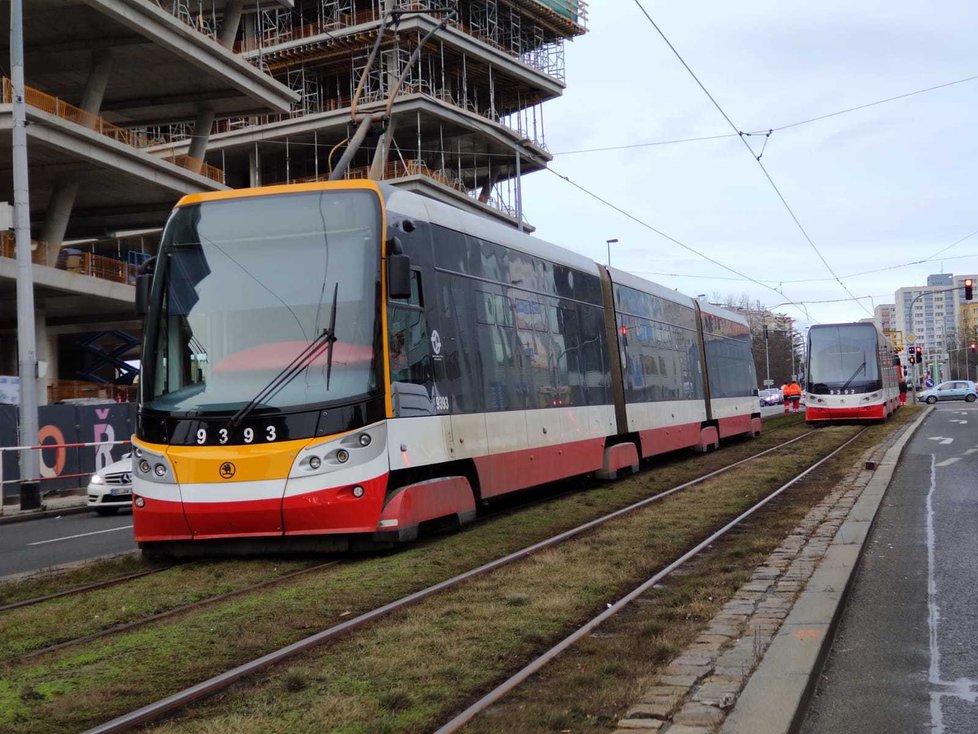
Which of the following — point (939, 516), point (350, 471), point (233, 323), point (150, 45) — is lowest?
point (939, 516)

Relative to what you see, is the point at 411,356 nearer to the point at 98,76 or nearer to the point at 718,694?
the point at 718,694

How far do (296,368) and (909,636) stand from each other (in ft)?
18.1

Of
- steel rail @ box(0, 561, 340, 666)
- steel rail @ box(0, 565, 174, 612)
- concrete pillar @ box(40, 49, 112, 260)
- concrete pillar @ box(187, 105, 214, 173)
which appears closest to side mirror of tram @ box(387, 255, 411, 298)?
steel rail @ box(0, 561, 340, 666)

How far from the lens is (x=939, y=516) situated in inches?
485

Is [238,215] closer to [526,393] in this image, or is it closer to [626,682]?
[526,393]

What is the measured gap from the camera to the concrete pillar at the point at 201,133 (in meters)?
43.7

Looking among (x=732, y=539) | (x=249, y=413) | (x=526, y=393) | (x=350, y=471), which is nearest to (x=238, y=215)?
(x=249, y=413)

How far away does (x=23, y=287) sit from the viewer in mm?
21562

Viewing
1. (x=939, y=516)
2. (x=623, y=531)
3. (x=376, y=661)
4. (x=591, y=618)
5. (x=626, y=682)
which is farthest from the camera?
(x=939, y=516)

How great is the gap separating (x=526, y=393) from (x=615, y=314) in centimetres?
536

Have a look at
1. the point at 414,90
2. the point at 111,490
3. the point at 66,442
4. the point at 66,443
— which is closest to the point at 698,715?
the point at 111,490

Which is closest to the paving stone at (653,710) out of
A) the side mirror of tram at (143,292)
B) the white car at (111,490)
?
the side mirror of tram at (143,292)

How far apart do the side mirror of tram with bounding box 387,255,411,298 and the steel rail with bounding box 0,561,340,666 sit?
2480mm

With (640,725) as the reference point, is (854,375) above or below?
above
